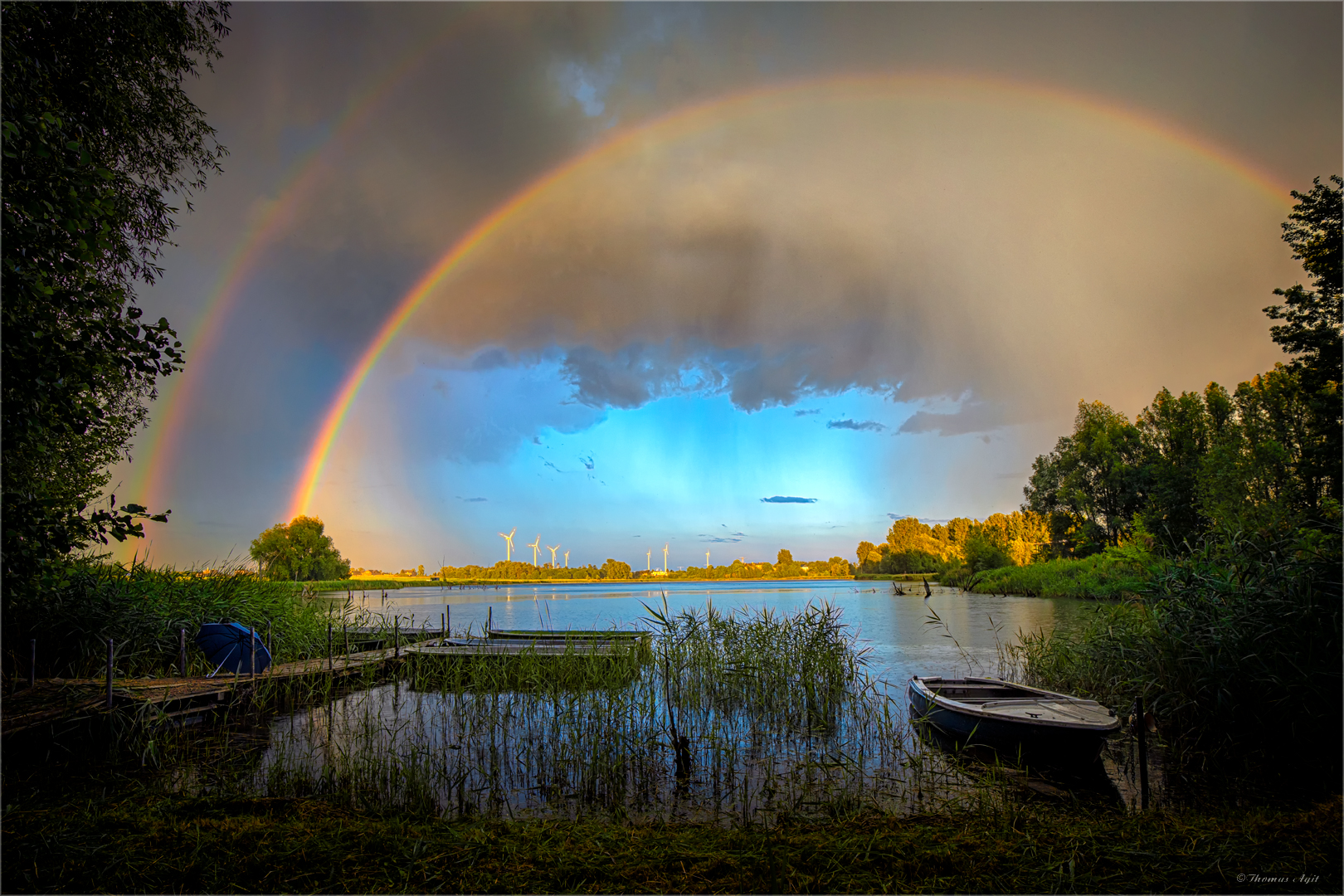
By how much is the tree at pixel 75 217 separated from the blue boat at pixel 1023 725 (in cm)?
1026

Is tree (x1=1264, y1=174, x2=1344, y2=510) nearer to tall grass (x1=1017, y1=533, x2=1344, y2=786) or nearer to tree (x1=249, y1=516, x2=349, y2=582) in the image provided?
tall grass (x1=1017, y1=533, x2=1344, y2=786)

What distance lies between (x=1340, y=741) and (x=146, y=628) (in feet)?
61.9

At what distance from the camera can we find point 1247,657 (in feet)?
28.8

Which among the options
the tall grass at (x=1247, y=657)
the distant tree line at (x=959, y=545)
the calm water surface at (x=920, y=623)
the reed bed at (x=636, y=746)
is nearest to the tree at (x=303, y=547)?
the calm water surface at (x=920, y=623)

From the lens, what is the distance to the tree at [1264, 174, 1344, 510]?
69.3 feet

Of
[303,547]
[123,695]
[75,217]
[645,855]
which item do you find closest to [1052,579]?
[645,855]

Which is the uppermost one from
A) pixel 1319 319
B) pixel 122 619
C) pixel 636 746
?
pixel 1319 319

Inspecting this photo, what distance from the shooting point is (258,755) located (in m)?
9.50

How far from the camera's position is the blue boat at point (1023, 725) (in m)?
8.93

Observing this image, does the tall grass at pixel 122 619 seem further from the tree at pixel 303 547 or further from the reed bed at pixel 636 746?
the tree at pixel 303 547

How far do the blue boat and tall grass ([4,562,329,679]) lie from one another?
12851mm

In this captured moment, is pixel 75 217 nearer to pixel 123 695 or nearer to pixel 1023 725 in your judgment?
pixel 123 695

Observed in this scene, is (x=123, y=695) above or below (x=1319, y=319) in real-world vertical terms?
below

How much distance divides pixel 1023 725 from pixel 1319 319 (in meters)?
24.1
